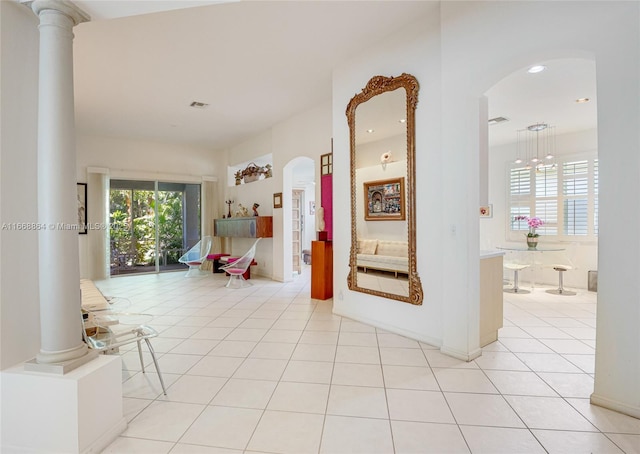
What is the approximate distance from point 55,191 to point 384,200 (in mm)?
2808

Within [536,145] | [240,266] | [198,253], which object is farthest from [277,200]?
[536,145]

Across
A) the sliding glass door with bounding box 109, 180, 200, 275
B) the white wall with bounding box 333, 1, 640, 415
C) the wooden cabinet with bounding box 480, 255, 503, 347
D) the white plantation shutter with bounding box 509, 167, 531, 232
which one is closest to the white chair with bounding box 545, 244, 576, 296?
the white plantation shutter with bounding box 509, 167, 531, 232

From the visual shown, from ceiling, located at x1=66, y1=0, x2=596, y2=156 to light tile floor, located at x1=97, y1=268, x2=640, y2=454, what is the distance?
8.36ft

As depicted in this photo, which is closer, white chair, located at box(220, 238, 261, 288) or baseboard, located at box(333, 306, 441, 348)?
baseboard, located at box(333, 306, 441, 348)

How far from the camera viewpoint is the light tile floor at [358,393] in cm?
172

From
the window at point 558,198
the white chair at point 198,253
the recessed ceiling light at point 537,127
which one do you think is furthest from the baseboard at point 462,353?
the white chair at point 198,253

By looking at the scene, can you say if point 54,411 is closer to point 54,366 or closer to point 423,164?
point 54,366

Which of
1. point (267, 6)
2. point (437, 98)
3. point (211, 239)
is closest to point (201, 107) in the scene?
point (267, 6)

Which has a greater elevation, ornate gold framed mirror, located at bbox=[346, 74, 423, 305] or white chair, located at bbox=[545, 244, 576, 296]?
ornate gold framed mirror, located at bbox=[346, 74, 423, 305]

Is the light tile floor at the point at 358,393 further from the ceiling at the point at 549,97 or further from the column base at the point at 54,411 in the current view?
the ceiling at the point at 549,97

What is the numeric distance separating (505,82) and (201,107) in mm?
4664

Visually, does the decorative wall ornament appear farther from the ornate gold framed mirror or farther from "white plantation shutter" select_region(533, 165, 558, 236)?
"white plantation shutter" select_region(533, 165, 558, 236)

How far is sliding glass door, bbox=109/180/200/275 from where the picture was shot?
7.27 meters

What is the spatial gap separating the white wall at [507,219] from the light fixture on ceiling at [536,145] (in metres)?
0.12
